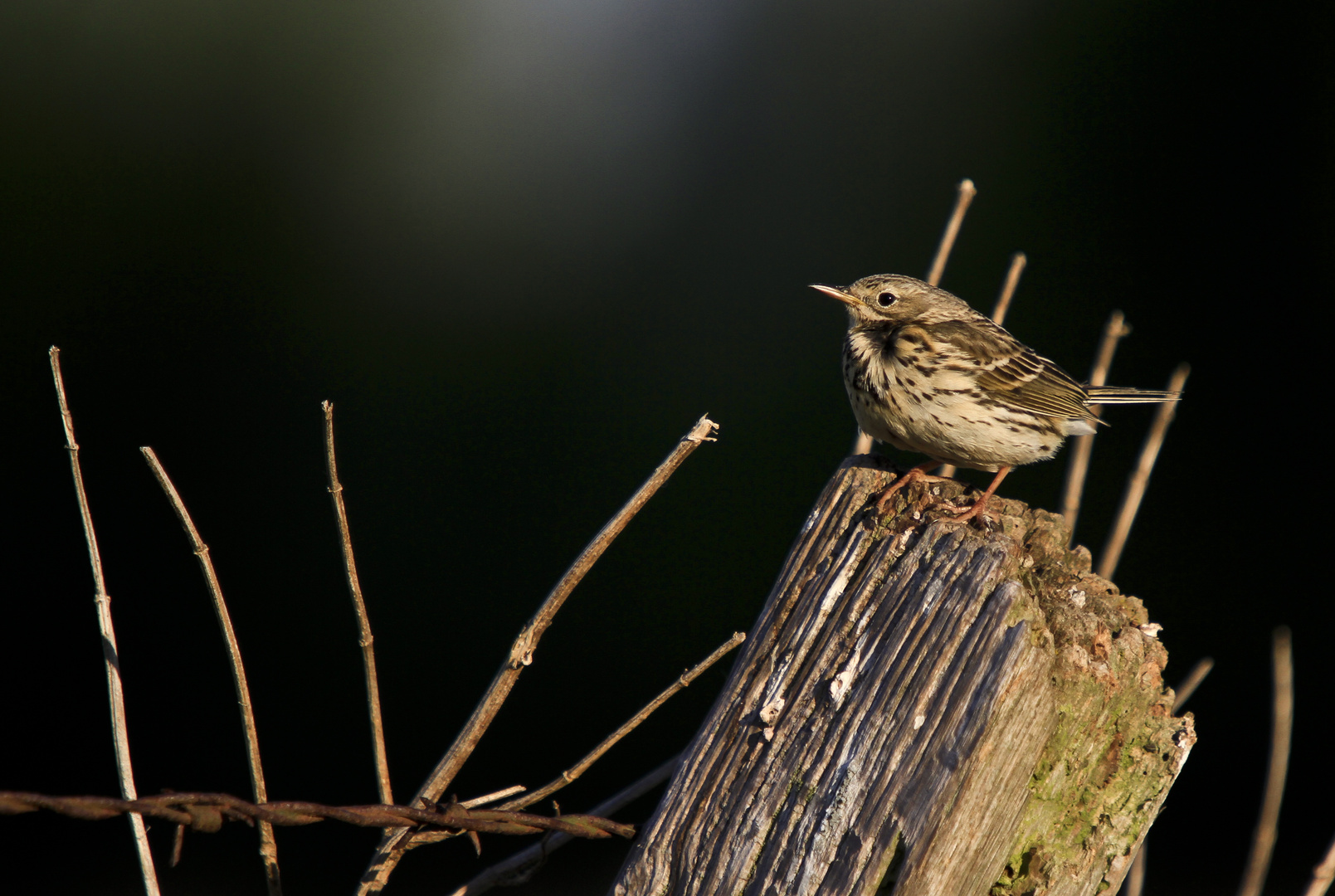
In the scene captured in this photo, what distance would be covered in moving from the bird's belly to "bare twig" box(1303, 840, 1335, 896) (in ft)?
4.65

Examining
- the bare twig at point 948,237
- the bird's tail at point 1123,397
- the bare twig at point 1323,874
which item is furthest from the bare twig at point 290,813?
the bird's tail at point 1123,397

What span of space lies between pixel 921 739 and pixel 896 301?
2.77 m

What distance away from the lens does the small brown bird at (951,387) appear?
10.9 feet

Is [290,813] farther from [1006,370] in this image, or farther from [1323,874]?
[1006,370]

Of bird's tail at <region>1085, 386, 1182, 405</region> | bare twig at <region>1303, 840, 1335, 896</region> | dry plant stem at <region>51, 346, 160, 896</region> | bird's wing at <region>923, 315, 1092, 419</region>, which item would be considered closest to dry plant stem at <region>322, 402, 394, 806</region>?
dry plant stem at <region>51, 346, 160, 896</region>

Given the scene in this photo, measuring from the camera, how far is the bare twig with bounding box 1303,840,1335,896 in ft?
7.72

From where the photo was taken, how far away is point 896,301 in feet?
13.5

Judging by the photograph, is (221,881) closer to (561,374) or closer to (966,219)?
(561,374)

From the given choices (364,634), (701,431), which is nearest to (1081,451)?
(701,431)

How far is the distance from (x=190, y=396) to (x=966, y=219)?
17.6 ft

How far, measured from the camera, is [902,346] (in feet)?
11.8

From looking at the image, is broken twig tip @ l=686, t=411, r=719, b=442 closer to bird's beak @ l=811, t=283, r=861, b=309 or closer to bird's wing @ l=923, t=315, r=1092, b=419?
bird's wing @ l=923, t=315, r=1092, b=419

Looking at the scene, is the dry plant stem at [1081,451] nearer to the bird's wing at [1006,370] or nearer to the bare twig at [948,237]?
the bird's wing at [1006,370]

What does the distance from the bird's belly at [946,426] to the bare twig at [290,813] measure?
1.75 meters
